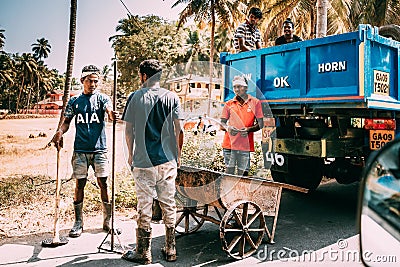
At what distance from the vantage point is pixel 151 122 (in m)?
3.93

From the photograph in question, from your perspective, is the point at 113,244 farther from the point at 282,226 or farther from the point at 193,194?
the point at 282,226

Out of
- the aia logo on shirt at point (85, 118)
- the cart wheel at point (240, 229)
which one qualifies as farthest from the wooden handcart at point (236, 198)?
the aia logo on shirt at point (85, 118)

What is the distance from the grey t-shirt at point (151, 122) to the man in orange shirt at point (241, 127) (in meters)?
1.43

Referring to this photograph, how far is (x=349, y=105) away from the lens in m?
Answer: 4.54

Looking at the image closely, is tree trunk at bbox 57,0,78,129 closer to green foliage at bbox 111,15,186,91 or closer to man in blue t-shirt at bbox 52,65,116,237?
man in blue t-shirt at bbox 52,65,116,237

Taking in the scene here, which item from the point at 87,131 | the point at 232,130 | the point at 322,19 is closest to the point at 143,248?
the point at 87,131

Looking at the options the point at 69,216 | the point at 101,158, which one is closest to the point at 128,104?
the point at 101,158

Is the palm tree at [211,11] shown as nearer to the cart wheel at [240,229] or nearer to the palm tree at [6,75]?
the palm tree at [6,75]

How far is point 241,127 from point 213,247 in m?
1.63

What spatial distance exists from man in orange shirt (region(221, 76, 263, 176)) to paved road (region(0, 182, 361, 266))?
0.92 metres

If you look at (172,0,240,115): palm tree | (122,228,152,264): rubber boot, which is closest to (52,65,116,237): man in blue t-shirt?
(122,228,152,264): rubber boot

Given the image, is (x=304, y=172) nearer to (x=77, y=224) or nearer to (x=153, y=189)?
(x=153, y=189)

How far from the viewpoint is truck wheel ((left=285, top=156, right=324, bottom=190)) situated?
20.9 ft

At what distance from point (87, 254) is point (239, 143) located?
2320 mm
